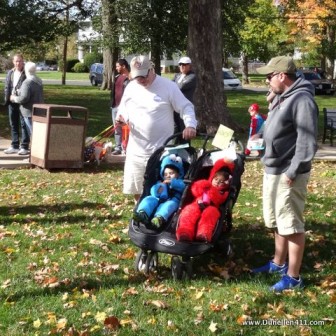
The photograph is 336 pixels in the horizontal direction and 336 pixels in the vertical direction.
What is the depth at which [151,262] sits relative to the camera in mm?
5629

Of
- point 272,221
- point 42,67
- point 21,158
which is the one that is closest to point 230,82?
point 21,158

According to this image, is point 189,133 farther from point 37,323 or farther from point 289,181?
point 37,323

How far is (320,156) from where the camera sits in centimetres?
1341

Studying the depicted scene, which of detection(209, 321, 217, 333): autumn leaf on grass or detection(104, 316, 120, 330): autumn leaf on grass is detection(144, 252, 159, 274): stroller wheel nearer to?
detection(104, 316, 120, 330): autumn leaf on grass

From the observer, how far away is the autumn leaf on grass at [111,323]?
4.47m

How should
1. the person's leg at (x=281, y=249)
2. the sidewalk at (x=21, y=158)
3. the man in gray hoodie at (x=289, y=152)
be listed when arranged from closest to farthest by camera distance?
the man in gray hoodie at (x=289, y=152) < the person's leg at (x=281, y=249) < the sidewalk at (x=21, y=158)

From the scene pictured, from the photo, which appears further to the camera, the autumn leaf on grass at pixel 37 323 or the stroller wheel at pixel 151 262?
the stroller wheel at pixel 151 262

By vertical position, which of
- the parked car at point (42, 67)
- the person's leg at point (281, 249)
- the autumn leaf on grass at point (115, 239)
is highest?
the parked car at point (42, 67)

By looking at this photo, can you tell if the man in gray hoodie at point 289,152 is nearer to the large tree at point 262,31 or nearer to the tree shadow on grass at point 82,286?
the tree shadow on grass at point 82,286

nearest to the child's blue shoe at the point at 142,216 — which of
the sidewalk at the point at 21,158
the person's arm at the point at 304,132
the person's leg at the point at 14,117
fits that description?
the person's arm at the point at 304,132

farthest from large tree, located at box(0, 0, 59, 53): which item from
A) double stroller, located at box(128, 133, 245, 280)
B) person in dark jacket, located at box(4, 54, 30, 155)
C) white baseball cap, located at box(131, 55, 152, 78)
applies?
double stroller, located at box(128, 133, 245, 280)

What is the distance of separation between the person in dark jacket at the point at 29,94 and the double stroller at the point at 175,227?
244 inches

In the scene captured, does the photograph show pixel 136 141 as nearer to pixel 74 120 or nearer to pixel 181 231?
pixel 181 231

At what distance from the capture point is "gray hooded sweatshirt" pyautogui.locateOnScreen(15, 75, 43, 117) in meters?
11.6
